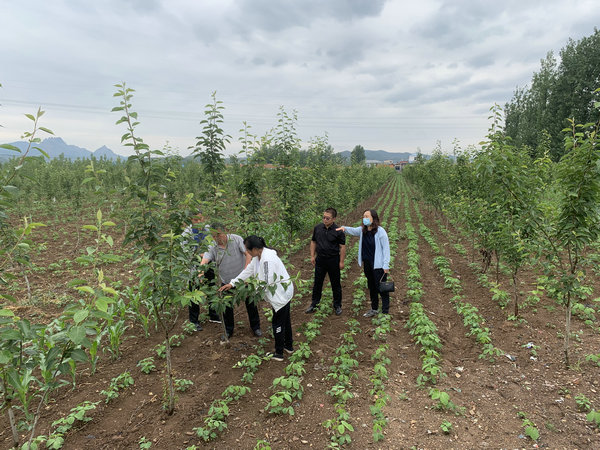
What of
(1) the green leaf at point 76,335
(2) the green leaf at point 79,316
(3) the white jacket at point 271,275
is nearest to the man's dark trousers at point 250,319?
(3) the white jacket at point 271,275

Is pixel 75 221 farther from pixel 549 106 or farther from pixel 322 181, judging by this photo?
pixel 549 106

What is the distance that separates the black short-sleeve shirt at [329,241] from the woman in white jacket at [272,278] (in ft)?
5.88

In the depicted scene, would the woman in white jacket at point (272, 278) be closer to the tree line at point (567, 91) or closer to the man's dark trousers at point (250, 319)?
the man's dark trousers at point (250, 319)

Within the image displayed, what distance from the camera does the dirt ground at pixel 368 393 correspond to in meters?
3.51

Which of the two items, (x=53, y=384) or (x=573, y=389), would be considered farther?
(x=573, y=389)

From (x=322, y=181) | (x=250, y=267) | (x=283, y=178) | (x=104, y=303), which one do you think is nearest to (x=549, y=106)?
(x=322, y=181)

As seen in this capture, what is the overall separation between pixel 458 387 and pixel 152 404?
161 inches

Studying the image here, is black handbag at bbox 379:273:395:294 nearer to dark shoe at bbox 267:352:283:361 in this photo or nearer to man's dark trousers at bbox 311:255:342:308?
man's dark trousers at bbox 311:255:342:308

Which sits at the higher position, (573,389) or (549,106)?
(549,106)

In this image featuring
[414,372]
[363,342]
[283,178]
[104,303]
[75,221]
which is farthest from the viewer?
[75,221]

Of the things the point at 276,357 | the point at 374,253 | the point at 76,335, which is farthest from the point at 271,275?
the point at 76,335

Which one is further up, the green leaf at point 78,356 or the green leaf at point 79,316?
the green leaf at point 79,316

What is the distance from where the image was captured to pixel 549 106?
3519cm

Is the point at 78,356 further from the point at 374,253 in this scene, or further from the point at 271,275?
the point at 374,253
